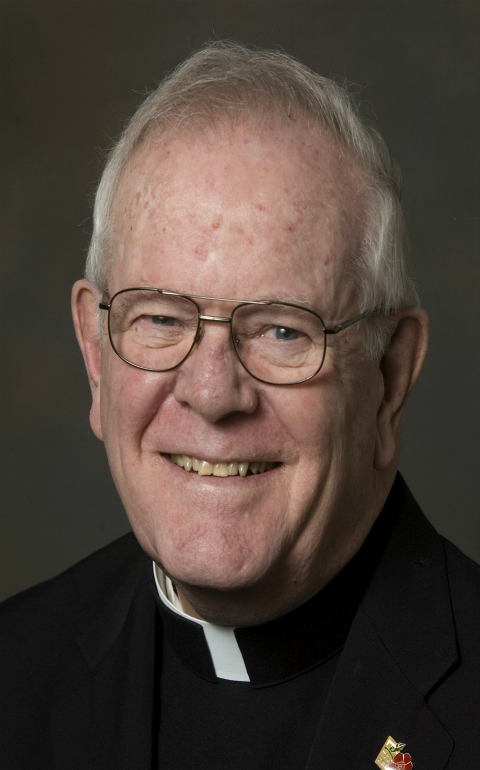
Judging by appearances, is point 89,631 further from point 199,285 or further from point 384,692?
point 199,285

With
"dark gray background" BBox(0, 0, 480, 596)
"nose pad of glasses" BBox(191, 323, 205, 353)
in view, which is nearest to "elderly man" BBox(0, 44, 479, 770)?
"nose pad of glasses" BBox(191, 323, 205, 353)

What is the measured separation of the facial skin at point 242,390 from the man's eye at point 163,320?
0.09m

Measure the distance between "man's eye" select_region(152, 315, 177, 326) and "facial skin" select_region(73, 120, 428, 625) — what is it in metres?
0.09

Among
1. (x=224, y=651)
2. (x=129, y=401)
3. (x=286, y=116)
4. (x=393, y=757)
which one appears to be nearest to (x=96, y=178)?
(x=286, y=116)

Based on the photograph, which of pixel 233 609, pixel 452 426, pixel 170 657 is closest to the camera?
pixel 233 609

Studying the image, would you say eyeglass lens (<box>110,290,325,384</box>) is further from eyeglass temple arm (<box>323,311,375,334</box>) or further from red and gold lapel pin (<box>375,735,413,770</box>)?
red and gold lapel pin (<box>375,735,413,770</box>)

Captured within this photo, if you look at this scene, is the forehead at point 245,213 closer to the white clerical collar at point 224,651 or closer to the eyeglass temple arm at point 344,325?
the eyeglass temple arm at point 344,325

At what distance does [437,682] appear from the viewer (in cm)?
264

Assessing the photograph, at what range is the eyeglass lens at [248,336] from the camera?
2551 mm

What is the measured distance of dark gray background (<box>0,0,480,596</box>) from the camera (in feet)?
14.1

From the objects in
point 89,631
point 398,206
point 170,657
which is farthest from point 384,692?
point 398,206

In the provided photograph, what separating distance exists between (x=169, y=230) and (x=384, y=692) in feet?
4.52

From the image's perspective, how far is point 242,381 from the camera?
254 cm

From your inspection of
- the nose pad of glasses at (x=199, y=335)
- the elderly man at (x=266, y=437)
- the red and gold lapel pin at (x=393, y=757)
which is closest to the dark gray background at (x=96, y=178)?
the elderly man at (x=266, y=437)
